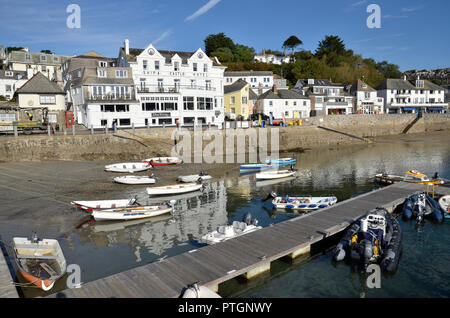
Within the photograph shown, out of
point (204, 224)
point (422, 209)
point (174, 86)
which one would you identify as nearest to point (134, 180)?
point (204, 224)

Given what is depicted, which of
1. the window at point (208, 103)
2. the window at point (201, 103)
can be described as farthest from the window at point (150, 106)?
the window at point (208, 103)

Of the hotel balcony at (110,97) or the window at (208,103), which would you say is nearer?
the hotel balcony at (110,97)

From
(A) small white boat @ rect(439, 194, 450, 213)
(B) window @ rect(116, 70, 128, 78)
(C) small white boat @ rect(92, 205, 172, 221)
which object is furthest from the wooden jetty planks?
(B) window @ rect(116, 70, 128, 78)

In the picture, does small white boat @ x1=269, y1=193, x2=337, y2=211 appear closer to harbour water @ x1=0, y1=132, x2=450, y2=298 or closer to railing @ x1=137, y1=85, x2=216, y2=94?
harbour water @ x1=0, y1=132, x2=450, y2=298

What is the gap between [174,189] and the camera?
28812mm

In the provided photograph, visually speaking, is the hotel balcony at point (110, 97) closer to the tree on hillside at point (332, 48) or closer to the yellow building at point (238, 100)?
the yellow building at point (238, 100)

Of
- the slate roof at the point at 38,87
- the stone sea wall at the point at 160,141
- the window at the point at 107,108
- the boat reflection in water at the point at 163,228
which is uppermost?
the slate roof at the point at 38,87

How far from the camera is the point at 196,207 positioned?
2559 cm

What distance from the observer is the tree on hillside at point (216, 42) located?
113938 millimetres

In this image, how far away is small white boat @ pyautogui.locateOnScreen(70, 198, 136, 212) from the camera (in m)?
22.2

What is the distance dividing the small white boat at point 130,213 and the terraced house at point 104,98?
2840cm

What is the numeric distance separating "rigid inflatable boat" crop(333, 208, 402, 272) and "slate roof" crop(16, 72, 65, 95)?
152 ft
